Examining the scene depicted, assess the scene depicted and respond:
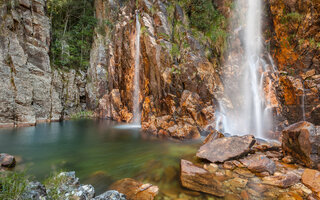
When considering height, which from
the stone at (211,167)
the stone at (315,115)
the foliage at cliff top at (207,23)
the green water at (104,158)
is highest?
the foliage at cliff top at (207,23)

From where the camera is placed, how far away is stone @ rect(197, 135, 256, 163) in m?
5.67

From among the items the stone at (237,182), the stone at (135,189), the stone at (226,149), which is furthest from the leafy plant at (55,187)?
the stone at (226,149)

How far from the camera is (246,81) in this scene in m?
12.3

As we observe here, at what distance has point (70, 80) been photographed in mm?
21062

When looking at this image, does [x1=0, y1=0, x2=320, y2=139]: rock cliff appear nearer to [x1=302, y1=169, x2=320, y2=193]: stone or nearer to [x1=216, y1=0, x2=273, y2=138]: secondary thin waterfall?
[x1=216, y1=0, x2=273, y2=138]: secondary thin waterfall

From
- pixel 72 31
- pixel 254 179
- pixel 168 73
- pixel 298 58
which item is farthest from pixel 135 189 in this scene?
pixel 72 31

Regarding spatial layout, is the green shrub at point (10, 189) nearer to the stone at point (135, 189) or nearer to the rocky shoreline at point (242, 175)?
the rocky shoreline at point (242, 175)

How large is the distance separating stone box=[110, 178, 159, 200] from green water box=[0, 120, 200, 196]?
296 mm

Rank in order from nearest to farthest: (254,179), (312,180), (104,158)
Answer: (312,180) < (254,179) < (104,158)

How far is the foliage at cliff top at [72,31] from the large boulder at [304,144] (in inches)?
961

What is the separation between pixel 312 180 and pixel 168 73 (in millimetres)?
10293

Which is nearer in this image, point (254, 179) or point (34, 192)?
point (34, 192)

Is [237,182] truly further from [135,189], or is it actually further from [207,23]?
[207,23]

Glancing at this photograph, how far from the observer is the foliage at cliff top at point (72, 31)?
20.8 meters
